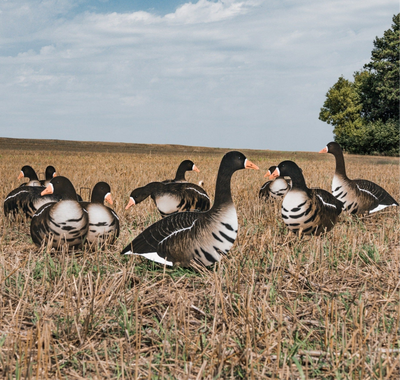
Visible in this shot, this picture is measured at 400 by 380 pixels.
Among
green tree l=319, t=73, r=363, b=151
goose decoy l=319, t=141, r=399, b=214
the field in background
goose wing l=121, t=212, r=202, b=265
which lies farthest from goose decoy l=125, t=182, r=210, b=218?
green tree l=319, t=73, r=363, b=151

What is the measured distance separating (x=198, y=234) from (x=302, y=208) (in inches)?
90.9

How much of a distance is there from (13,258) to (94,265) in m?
1.50

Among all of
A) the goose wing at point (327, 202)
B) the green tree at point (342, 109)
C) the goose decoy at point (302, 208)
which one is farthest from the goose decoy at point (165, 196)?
the green tree at point (342, 109)

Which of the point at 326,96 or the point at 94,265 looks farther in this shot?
the point at 326,96

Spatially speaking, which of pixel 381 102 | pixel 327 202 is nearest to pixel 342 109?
pixel 381 102

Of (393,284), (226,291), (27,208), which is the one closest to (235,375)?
(226,291)

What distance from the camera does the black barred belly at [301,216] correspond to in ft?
20.7

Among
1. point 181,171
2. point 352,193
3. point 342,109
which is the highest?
point 342,109

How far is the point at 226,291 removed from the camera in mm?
4312

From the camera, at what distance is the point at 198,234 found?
465 centimetres

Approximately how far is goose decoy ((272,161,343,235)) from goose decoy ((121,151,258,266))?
5.49 ft

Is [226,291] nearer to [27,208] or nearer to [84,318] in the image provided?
[84,318]

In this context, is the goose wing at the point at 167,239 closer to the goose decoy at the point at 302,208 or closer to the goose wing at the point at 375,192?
the goose decoy at the point at 302,208

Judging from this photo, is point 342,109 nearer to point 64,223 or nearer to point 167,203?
point 167,203
